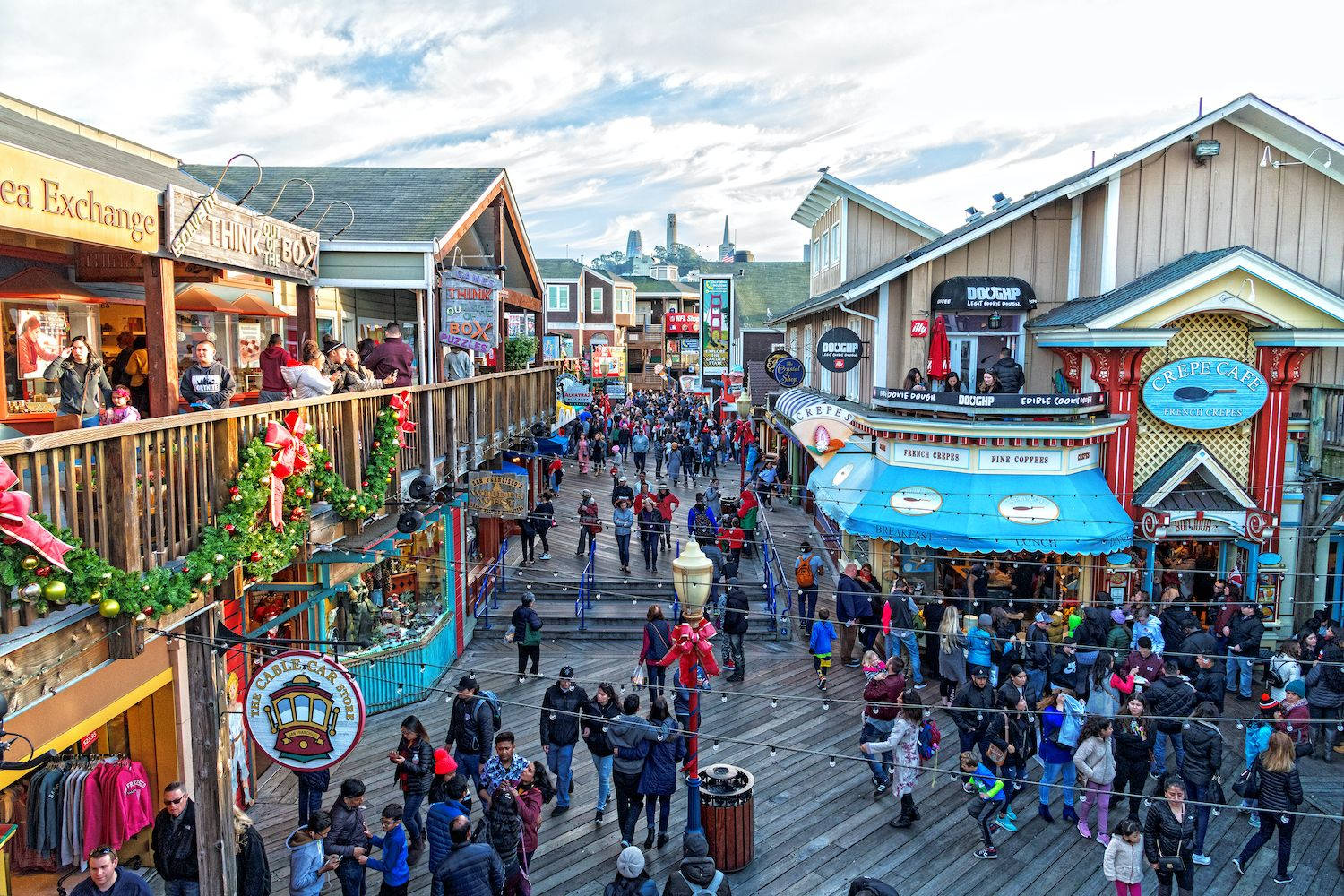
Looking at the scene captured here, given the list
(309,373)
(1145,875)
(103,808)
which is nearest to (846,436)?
(1145,875)

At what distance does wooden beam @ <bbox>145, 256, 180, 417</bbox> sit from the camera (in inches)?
302

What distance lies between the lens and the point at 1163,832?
913cm

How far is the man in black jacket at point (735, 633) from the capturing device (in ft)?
52.1

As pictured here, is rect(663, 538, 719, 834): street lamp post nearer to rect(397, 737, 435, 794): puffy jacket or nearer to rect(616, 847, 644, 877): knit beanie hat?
rect(616, 847, 644, 877): knit beanie hat

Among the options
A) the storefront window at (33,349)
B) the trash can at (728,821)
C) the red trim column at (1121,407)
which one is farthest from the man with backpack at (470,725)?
the red trim column at (1121,407)

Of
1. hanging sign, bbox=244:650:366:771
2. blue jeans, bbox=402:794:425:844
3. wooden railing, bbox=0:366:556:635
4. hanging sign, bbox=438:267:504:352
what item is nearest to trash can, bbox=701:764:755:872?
blue jeans, bbox=402:794:425:844

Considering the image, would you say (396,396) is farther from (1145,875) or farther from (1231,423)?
(1231,423)

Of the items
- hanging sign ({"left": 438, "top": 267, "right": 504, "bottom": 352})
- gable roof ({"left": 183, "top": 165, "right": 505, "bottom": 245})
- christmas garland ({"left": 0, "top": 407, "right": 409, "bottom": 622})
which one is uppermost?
gable roof ({"left": 183, "top": 165, "right": 505, "bottom": 245})

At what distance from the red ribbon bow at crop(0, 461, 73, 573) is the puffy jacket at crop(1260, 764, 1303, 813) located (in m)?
11.2

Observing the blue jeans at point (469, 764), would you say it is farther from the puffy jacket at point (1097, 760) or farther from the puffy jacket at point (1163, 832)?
the puffy jacket at point (1163, 832)

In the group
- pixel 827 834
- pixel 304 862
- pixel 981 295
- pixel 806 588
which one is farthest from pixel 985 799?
pixel 981 295

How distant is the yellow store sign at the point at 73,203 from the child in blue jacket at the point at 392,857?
5.48 meters

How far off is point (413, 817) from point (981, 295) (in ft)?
47.3

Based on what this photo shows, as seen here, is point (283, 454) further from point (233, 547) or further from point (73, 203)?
point (73, 203)
